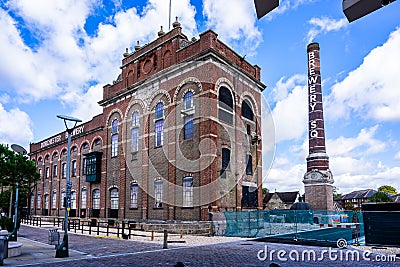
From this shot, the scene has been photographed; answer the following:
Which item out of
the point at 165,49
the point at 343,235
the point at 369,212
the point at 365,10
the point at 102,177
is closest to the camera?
the point at 365,10

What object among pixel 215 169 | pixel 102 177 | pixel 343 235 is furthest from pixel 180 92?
pixel 343 235

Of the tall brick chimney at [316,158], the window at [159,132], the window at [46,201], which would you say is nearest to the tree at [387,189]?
the tall brick chimney at [316,158]

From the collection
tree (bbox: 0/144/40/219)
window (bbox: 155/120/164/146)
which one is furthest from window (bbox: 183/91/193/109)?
tree (bbox: 0/144/40/219)

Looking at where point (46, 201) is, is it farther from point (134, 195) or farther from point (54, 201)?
point (134, 195)

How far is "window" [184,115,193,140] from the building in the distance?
0.02m

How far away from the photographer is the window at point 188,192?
22.6 m

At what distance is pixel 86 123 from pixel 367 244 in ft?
95.4

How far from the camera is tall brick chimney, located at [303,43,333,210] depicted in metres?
35.9

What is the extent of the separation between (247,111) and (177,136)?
6.59 m

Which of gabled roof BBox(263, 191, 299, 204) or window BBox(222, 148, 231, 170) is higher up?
window BBox(222, 148, 231, 170)

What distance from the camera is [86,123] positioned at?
35531 millimetres

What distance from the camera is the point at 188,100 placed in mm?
24328

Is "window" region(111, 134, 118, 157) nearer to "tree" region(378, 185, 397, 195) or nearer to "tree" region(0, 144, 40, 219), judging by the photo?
"tree" region(0, 144, 40, 219)

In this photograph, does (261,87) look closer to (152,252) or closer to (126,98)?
(126,98)
